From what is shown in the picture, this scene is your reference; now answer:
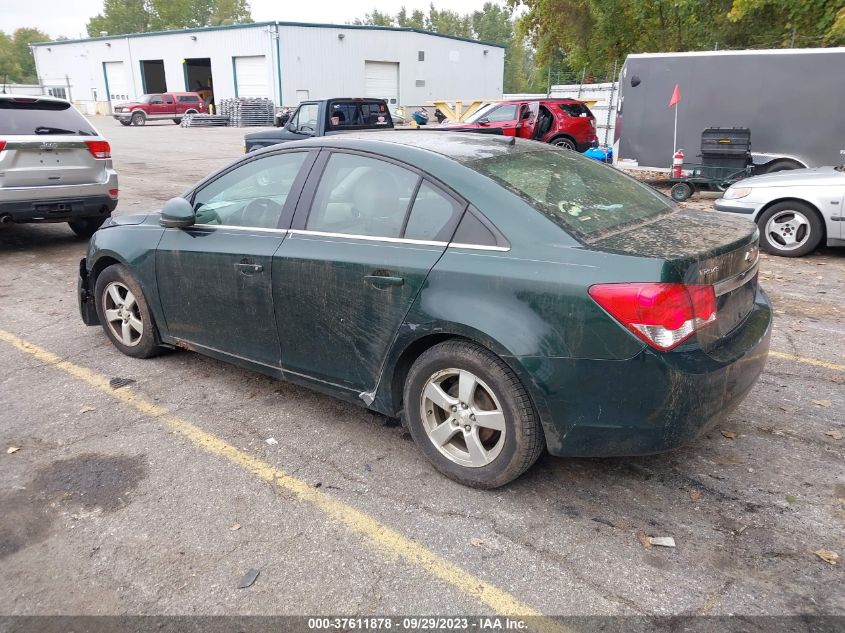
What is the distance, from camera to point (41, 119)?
26.0ft

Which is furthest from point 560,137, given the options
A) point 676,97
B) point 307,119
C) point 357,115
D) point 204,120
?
point 204,120

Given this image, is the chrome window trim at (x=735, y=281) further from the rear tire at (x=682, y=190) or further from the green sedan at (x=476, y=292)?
the rear tire at (x=682, y=190)

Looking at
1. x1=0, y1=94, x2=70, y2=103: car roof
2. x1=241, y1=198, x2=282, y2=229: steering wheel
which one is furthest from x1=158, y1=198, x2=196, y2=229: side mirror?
x1=0, y1=94, x2=70, y2=103: car roof

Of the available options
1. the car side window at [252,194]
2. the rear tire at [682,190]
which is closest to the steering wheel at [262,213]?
the car side window at [252,194]

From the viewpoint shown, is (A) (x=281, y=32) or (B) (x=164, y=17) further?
(B) (x=164, y=17)

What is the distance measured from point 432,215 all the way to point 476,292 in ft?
1.68

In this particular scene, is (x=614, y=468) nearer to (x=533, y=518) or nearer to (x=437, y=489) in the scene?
(x=533, y=518)

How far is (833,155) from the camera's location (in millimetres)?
11844

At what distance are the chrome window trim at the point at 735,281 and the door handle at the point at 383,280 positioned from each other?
1413mm

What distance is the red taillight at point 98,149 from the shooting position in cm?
827

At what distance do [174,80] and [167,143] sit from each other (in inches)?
1023

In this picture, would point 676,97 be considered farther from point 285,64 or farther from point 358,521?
point 285,64

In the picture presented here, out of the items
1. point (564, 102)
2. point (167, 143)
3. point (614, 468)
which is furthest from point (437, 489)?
point (167, 143)

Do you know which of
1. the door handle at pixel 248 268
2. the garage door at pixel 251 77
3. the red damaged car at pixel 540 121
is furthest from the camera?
the garage door at pixel 251 77
